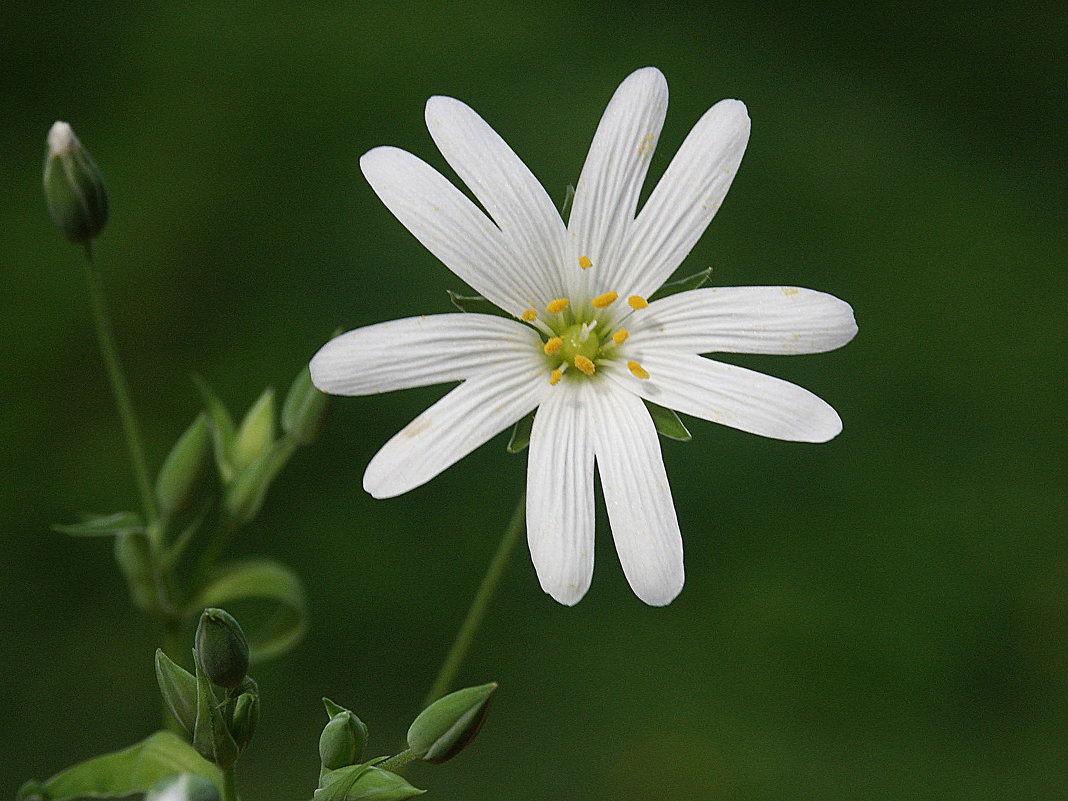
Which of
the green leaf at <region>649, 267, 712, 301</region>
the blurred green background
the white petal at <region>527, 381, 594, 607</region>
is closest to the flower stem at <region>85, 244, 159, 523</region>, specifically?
the white petal at <region>527, 381, 594, 607</region>

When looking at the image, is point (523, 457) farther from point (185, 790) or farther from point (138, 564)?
point (185, 790)

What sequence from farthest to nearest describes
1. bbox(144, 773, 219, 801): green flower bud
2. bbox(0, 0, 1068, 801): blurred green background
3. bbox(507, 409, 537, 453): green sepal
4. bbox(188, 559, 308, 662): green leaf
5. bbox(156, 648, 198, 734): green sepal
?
bbox(0, 0, 1068, 801): blurred green background, bbox(188, 559, 308, 662): green leaf, bbox(507, 409, 537, 453): green sepal, bbox(156, 648, 198, 734): green sepal, bbox(144, 773, 219, 801): green flower bud

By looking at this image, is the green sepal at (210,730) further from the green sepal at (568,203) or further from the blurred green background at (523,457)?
the blurred green background at (523,457)

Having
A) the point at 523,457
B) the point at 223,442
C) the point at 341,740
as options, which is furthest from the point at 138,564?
the point at 523,457

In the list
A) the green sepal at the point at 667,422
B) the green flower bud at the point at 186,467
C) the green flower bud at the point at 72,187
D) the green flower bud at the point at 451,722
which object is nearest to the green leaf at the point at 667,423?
the green sepal at the point at 667,422

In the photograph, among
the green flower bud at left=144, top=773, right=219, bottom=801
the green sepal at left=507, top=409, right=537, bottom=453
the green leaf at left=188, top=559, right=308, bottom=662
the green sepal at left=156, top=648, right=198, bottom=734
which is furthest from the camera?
the green leaf at left=188, top=559, right=308, bottom=662

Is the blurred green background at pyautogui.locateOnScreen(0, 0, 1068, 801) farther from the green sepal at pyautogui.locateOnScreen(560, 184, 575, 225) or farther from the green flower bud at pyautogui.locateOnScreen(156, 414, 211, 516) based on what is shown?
the green sepal at pyautogui.locateOnScreen(560, 184, 575, 225)

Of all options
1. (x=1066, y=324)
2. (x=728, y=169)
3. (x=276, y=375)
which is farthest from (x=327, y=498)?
(x=1066, y=324)
